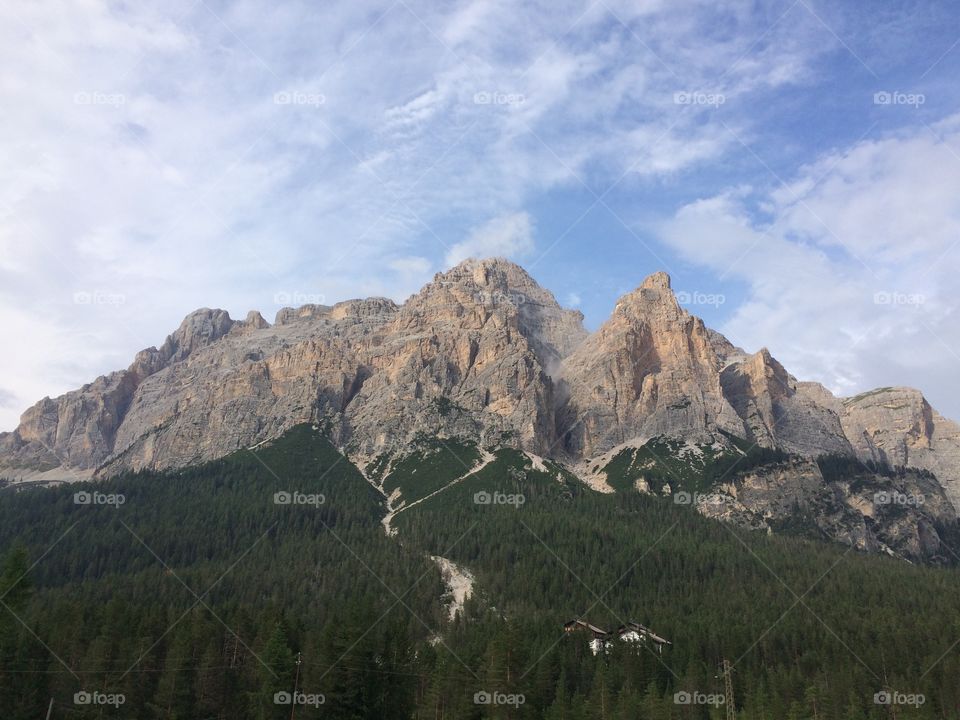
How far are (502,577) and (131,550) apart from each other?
90941 mm

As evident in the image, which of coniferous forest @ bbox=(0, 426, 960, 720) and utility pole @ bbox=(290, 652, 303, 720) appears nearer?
utility pole @ bbox=(290, 652, 303, 720)

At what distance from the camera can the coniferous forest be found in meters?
72.4

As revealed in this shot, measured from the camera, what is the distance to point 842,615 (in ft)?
412

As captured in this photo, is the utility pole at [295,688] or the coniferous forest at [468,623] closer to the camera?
the utility pole at [295,688]

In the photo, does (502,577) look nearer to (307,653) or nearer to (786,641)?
(786,641)

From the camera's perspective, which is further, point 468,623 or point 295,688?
point 468,623

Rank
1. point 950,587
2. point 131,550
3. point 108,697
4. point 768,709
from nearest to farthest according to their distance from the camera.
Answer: point 108,697 < point 768,709 < point 950,587 < point 131,550

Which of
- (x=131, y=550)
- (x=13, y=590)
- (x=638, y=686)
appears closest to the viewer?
(x=13, y=590)

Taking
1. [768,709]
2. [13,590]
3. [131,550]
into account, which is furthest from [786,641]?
Result: [131,550]

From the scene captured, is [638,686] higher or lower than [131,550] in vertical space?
lower

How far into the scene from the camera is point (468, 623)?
Result: 136 m

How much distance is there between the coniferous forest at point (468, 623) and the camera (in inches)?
2849

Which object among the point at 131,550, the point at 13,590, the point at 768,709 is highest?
the point at 131,550

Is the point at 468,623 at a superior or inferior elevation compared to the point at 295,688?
superior
